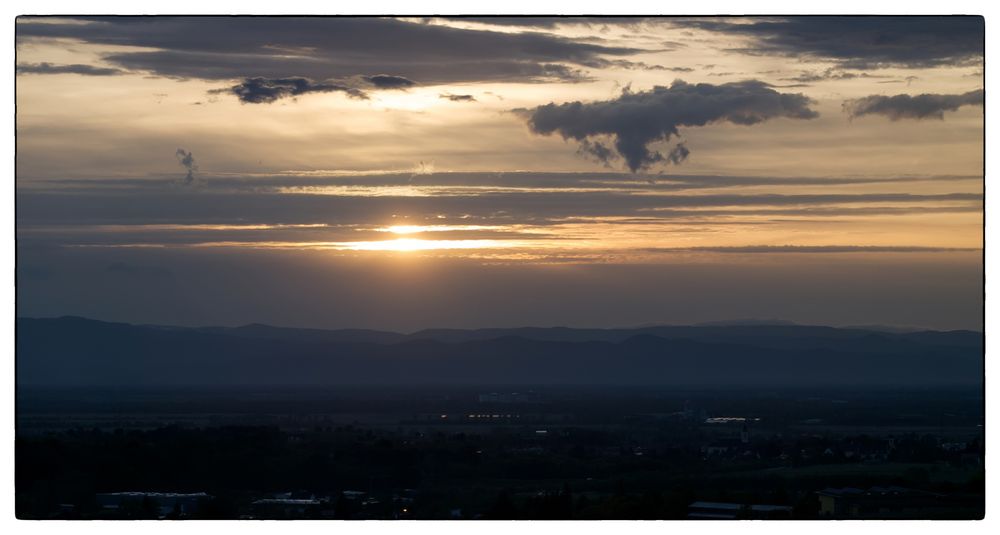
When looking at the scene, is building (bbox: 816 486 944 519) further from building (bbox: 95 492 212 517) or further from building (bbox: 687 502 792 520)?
building (bbox: 95 492 212 517)

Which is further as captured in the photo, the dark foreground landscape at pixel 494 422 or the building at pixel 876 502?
the dark foreground landscape at pixel 494 422

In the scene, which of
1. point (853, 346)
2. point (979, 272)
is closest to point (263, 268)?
point (853, 346)

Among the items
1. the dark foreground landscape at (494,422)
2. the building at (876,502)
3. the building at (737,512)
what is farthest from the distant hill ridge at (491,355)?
the building at (737,512)

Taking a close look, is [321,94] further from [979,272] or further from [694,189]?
[979,272]

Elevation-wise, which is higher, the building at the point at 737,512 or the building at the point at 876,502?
the building at the point at 876,502

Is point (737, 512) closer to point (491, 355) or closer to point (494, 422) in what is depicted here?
point (494, 422)

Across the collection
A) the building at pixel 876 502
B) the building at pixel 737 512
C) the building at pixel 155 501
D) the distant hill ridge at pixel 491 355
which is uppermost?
the distant hill ridge at pixel 491 355

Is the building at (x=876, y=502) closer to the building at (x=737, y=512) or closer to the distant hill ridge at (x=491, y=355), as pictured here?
the building at (x=737, y=512)
